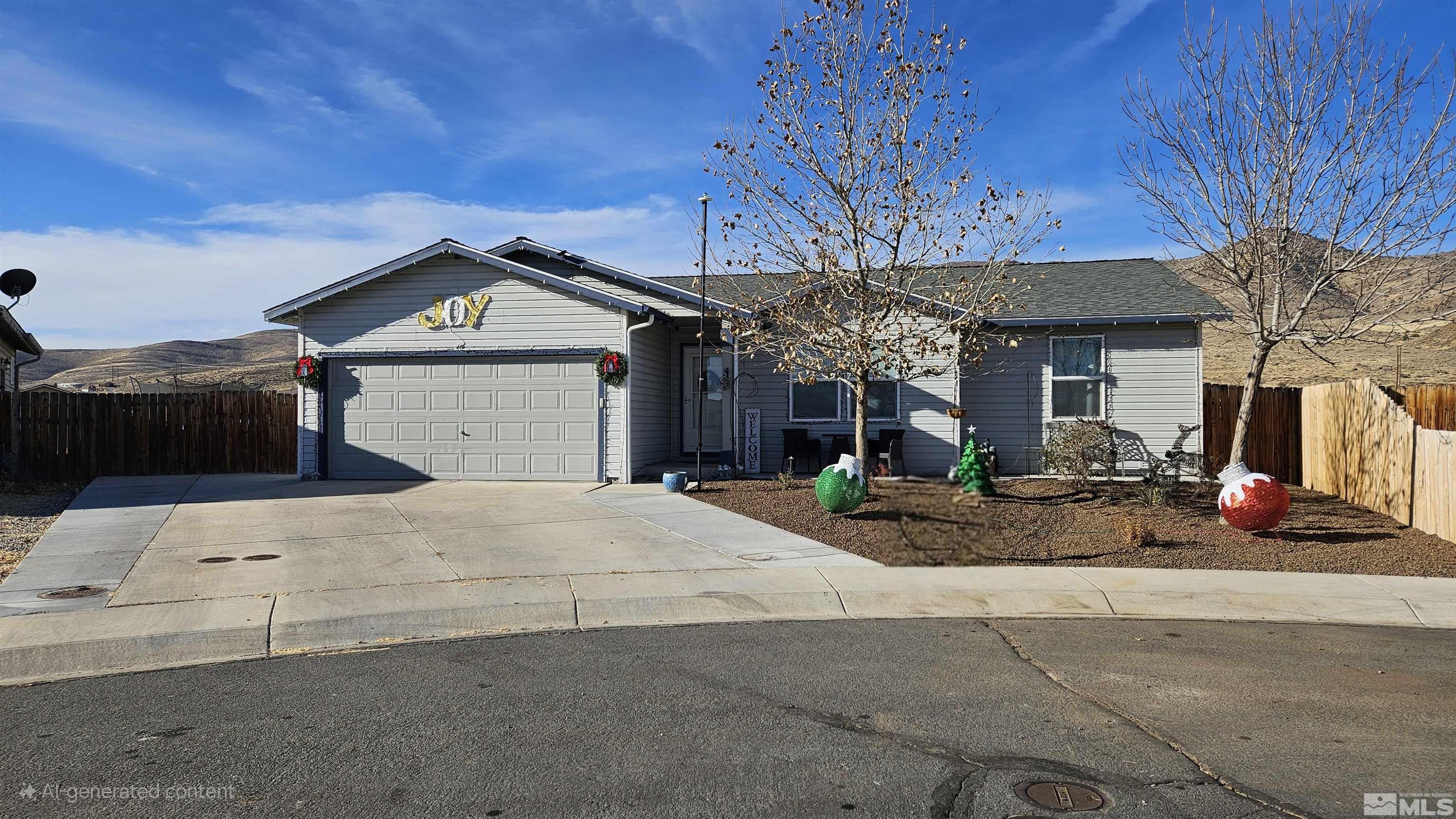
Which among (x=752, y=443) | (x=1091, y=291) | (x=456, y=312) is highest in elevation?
(x=1091, y=291)

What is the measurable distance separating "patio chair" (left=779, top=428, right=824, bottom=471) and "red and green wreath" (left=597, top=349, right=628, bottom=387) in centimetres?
312

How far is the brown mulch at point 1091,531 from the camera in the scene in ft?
34.3

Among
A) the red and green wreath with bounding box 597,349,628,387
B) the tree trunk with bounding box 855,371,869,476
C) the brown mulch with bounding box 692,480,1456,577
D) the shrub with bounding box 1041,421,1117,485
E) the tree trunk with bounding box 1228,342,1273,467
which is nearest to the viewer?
the brown mulch with bounding box 692,480,1456,577

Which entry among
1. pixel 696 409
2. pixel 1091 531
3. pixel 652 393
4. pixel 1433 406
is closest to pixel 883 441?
pixel 696 409

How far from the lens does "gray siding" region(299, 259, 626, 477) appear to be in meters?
16.9

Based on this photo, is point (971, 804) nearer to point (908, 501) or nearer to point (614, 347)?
point (908, 501)

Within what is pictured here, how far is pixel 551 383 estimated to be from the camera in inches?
671

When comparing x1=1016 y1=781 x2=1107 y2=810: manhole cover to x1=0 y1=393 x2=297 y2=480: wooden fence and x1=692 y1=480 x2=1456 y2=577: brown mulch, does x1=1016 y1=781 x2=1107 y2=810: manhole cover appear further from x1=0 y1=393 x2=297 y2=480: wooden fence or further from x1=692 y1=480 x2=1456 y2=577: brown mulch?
x1=0 y1=393 x2=297 y2=480: wooden fence

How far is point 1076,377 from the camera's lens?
18.2 m

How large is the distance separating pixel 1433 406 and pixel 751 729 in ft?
43.8

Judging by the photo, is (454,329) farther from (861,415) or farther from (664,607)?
(664,607)

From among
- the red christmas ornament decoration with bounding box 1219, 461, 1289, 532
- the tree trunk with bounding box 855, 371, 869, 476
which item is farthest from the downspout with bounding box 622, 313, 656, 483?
the red christmas ornament decoration with bounding box 1219, 461, 1289, 532

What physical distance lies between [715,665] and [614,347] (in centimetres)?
1072

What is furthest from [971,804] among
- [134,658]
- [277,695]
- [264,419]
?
[264,419]
